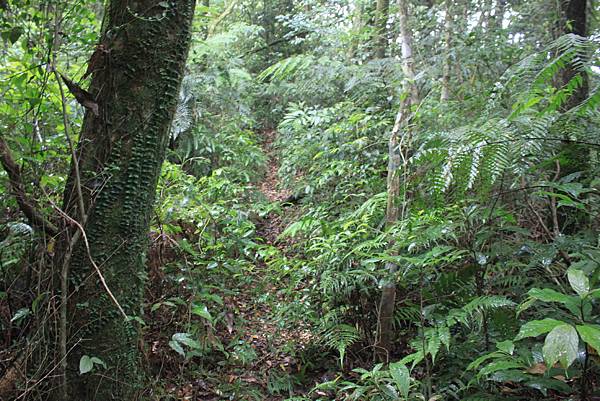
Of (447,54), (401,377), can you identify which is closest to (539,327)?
(401,377)

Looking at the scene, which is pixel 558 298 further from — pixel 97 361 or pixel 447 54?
pixel 447 54

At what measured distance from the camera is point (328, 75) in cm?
689

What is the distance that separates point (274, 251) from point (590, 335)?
10.4ft

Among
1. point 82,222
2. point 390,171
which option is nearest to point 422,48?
point 390,171

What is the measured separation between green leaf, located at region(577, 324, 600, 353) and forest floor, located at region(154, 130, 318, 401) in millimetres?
2312

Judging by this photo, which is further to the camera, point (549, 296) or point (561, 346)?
point (549, 296)

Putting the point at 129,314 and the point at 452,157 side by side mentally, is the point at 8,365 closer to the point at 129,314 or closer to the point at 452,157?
the point at 129,314

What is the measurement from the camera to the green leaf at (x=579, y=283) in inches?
66.5

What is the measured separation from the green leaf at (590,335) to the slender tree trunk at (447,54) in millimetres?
5066

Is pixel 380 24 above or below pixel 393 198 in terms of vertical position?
above

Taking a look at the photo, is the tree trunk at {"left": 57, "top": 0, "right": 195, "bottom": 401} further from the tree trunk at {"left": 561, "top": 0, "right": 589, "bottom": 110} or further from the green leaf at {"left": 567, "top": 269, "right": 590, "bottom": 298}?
the tree trunk at {"left": 561, "top": 0, "right": 589, "bottom": 110}

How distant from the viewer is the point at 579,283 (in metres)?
1.73

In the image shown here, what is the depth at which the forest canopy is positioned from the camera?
234 cm

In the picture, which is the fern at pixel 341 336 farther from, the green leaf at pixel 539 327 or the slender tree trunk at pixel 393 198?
the green leaf at pixel 539 327
